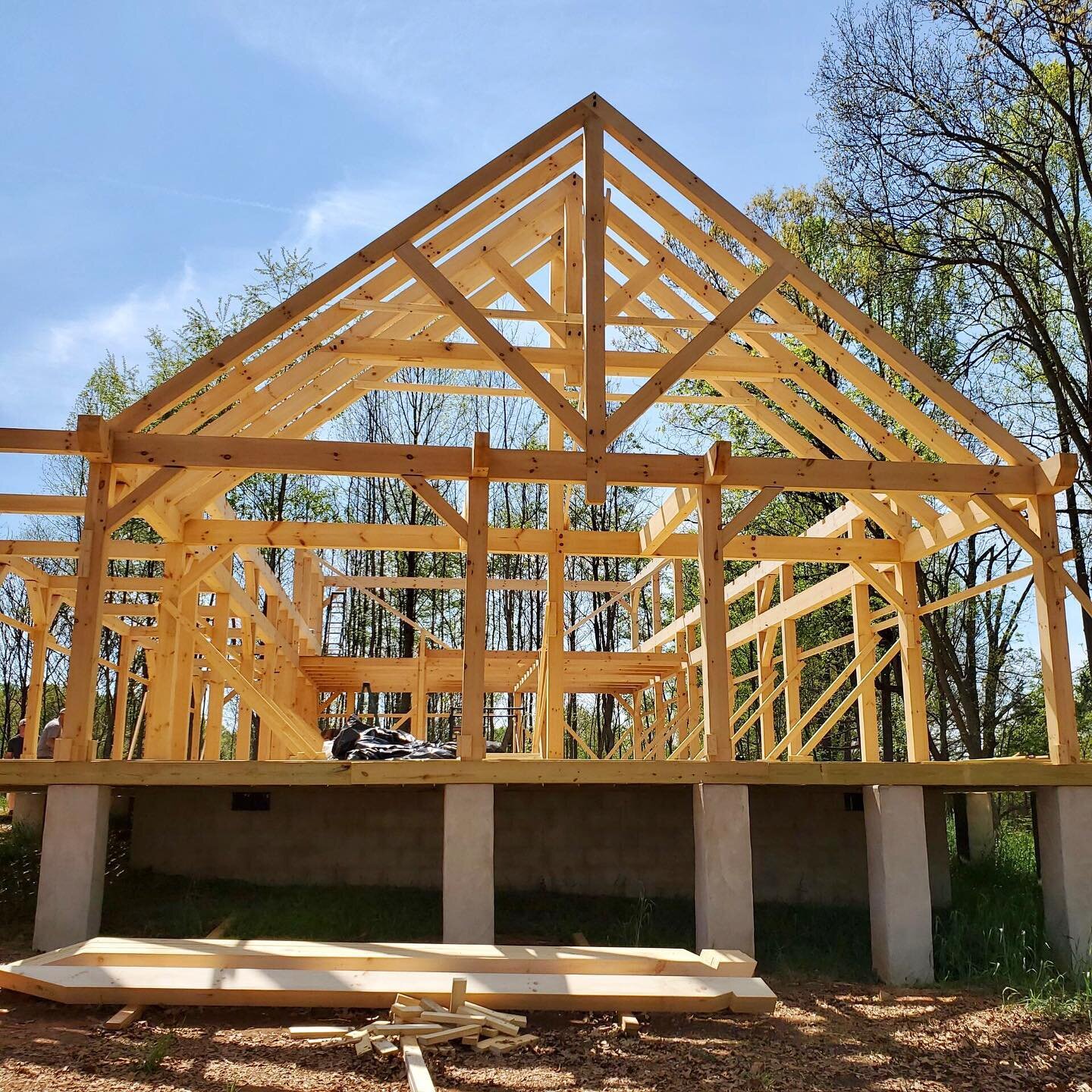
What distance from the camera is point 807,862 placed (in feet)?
36.6

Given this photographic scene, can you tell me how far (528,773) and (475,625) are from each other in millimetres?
1309

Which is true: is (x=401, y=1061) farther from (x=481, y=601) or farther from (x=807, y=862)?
(x=807, y=862)

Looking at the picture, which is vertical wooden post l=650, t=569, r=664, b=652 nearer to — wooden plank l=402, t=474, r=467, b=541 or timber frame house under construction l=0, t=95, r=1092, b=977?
timber frame house under construction l=0, t=95, r=1092, b=977

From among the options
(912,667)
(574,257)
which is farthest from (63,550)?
(912,667)

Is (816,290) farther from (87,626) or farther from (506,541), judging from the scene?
(87,626)

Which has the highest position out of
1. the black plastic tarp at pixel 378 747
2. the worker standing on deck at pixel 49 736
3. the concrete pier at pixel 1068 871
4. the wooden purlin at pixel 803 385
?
the wooden purlin at pixel 803 385

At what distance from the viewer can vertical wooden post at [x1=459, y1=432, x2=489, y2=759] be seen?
8953 millimetres

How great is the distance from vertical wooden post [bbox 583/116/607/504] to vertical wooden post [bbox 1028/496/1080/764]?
4022 mm

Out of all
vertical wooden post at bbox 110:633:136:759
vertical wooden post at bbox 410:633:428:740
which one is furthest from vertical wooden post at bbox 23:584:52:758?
vertical wooden post at bbox 410:633:428:740

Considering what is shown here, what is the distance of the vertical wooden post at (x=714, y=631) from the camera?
9148 millimetres

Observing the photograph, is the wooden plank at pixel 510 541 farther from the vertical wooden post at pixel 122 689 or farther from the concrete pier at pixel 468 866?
the vertical wooden post at pixel 122 689

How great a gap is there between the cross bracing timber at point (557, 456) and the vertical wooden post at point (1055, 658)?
2 centimetres

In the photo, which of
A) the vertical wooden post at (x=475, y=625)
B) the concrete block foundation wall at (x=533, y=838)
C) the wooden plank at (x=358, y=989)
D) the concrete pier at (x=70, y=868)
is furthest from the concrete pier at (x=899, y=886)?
the concrete pier at (x=70, y=868)

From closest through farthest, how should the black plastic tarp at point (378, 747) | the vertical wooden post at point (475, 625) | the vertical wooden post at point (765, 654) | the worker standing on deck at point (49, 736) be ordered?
the vertical wooden post at point (475, 625) < the black plastic tarp at point (378, 747) < the worker standing on deck at point (49, 736) < the vertical wooden post at point (765, 654)
